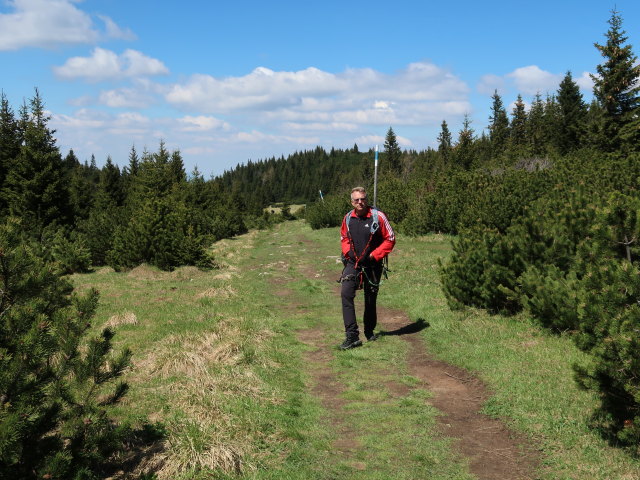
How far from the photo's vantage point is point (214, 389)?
585cm

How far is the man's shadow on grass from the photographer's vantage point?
8.95 m

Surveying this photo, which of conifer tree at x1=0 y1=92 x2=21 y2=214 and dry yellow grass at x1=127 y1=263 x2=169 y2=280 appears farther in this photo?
conifer tree at x1=0 y1=92 x2=21 y2=214

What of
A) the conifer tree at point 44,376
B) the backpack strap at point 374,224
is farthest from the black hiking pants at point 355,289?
the conifer tree at point 44,376

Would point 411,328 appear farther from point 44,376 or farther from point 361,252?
point 44,376

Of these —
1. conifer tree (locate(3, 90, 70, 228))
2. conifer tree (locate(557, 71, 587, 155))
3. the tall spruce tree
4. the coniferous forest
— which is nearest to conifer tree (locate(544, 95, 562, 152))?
conifer tree (locate(557, 71, 587, 155))

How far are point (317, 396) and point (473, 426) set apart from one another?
6.16 ft

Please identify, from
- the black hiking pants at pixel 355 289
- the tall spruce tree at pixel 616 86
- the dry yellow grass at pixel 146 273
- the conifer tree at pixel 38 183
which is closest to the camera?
the black hiking pants at pixel 355 289

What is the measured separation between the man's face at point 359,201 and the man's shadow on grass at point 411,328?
7.71ft

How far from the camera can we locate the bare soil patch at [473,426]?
4379 mm

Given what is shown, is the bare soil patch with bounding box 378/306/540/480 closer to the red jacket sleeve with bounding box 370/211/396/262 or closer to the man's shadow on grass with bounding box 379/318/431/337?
the man's shadow on grass with bounding box 379/318/431/337

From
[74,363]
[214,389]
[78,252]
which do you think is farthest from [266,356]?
[78,252]

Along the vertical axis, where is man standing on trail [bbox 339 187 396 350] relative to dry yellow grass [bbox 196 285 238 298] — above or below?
above

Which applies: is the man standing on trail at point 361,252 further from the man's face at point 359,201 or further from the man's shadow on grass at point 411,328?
the man's shadow on grass at point 411,328

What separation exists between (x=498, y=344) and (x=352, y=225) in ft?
9.52
